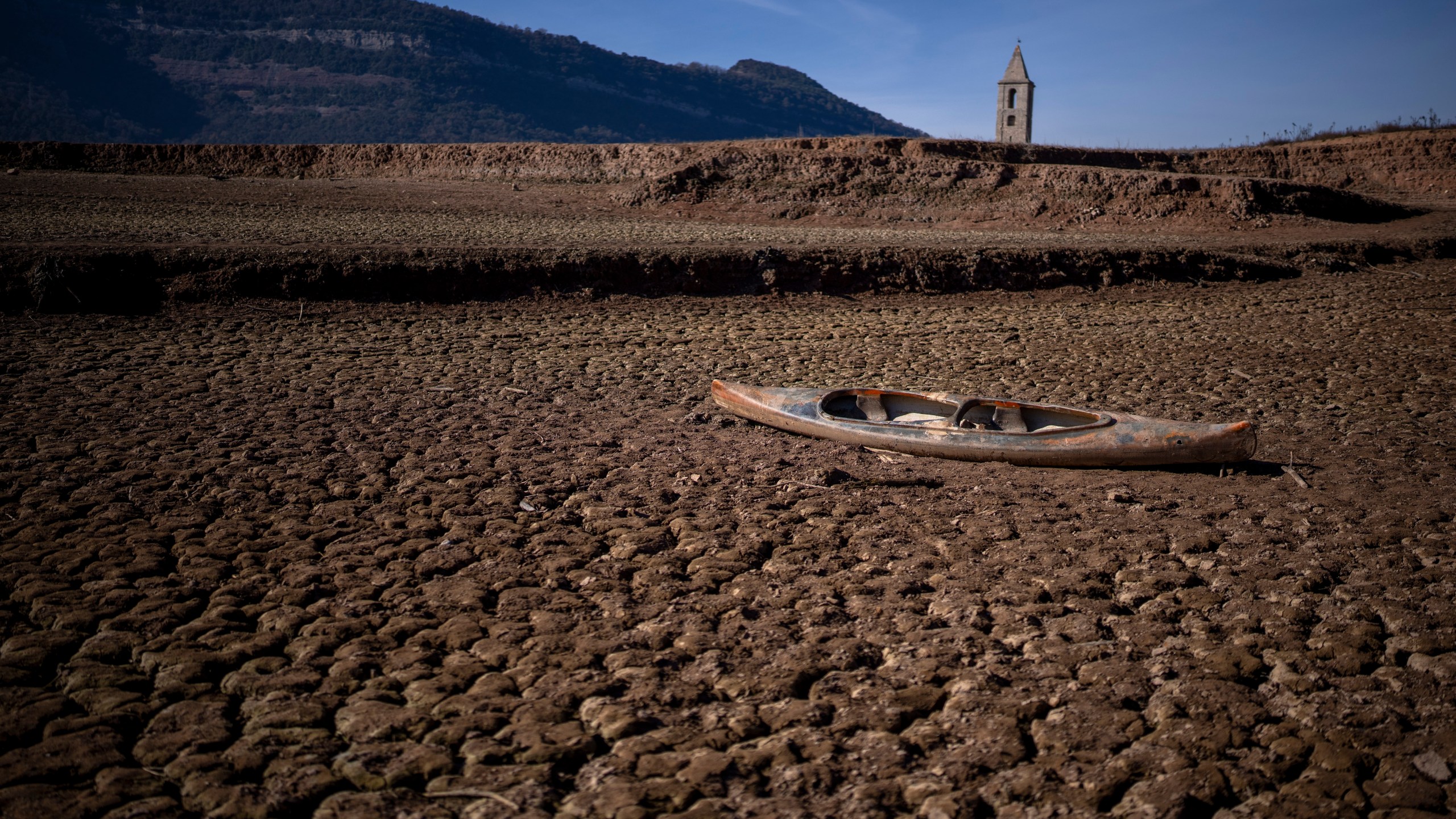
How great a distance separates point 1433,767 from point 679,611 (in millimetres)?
2003

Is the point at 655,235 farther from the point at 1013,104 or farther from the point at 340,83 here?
the point at 340,83

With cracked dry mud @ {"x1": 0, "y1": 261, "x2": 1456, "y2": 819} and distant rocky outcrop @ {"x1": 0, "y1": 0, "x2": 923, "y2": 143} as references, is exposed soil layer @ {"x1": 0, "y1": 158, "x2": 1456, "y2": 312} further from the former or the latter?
distant rocky outcrop @ {"x1": 0, "y1": 0, "x2": 923, "y2": 143}

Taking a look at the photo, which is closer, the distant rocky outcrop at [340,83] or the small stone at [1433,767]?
the small stone at [1433,767]

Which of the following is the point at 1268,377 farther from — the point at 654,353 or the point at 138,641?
the point at 138,641

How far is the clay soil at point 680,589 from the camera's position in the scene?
2.03m

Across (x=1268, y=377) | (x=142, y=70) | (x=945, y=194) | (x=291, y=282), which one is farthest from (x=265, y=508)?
(x=142, y=70)

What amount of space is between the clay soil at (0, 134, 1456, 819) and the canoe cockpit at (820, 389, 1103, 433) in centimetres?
29

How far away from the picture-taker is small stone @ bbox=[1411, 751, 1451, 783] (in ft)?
6.63

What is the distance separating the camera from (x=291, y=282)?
808 centimetres

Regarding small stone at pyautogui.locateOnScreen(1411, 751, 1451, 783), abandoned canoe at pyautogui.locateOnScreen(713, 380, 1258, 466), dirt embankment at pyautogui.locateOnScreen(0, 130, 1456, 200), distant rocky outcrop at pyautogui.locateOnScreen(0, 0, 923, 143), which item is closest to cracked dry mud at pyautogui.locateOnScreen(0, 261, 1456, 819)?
small stone at pyautogui.locateOnScreen(1411, 751, 1451, 783)

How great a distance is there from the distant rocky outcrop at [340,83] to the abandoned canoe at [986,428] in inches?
2628

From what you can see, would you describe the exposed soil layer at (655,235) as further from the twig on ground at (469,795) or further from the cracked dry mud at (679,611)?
the twig on ground at (469,795)

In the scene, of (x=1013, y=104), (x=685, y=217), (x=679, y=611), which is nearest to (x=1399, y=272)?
(x=685, y=217)

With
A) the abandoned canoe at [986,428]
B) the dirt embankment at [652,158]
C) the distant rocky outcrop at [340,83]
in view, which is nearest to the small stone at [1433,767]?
the abandoned canoe at [986,428]
